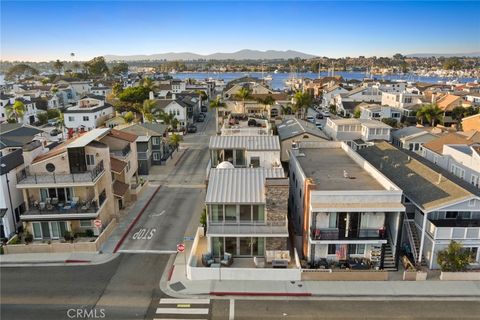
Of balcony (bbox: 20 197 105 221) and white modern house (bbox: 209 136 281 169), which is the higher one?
white modern house (bbox: 209 136 281 169)

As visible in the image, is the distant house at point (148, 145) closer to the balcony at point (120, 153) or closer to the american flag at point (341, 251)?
the balcony at point (120, 153)

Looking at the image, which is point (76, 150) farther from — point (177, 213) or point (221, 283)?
point (221, 283)

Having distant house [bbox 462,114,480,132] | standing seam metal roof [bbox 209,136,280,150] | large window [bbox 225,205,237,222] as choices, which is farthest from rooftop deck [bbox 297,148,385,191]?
distant house [bbox 462,114,480,132]

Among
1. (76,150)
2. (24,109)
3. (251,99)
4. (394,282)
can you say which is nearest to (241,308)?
(394,282)

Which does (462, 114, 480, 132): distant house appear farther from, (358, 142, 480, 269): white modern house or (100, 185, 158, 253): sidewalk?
(100, 185, 158, 253): sidewalk

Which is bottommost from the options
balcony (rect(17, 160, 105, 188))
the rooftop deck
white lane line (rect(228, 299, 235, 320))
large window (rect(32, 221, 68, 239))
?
white lane line (rect(228, 299, 235, 320))

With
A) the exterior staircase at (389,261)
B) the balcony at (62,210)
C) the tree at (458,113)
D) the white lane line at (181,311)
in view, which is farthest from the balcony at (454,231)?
the tree at (458,113)
